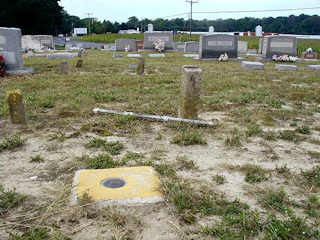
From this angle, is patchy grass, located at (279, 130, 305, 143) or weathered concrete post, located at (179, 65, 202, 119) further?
weathered concrete post, located at (179, 65, 202, 119)

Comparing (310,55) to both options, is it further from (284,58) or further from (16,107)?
(16,107)

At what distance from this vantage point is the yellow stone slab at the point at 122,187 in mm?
2521

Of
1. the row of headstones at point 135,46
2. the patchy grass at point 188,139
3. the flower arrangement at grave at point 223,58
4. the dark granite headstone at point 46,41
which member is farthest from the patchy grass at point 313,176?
the dark granite headstone at point 46,41

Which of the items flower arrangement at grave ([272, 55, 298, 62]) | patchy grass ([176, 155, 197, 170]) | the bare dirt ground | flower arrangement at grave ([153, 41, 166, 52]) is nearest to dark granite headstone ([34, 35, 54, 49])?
flower arrangement at grave ([153, 41, 166, 52])

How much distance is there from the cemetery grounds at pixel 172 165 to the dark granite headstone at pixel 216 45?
9780mm

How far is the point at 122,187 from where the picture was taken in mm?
2695

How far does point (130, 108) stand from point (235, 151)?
7.76 feet

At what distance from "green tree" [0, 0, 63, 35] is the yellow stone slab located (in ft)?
156

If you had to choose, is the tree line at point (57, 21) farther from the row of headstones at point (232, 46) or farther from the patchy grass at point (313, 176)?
the patchy grass at point (313, 176)

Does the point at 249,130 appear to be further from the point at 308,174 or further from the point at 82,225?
the point at 82,225

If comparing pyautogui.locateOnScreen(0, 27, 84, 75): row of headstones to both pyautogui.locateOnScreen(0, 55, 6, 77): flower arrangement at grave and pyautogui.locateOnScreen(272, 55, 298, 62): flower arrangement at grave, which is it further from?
pyautogui.locateOnScreen(272, 55, 298, 62): flower arrangement at grave

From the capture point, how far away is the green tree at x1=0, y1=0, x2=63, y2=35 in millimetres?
43188

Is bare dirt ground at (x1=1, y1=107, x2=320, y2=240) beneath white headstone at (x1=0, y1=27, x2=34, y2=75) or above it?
beneath

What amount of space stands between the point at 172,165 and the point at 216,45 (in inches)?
529
